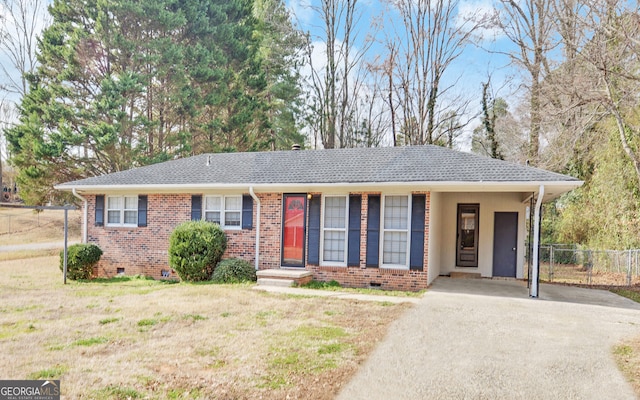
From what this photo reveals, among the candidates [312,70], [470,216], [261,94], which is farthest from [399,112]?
[470,216]

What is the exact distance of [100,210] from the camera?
1207 centimetres

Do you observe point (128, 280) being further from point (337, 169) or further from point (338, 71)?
point (338, 71)

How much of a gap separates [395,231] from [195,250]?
17.1ft

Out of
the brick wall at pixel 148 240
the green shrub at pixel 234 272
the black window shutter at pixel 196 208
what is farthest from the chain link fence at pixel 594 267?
the brick wall at pixel 148 240

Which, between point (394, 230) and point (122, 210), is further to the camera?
point (122, 210)

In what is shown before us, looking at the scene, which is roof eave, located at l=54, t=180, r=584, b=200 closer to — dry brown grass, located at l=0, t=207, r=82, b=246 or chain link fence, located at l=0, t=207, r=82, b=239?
dry brown grass, located at l=0, t=207, r=82, b=246

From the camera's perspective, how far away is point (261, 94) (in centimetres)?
2553

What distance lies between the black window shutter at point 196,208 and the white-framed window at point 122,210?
202 centimetres

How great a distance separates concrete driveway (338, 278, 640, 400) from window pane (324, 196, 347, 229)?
9.58ft

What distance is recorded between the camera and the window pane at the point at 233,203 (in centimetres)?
1102

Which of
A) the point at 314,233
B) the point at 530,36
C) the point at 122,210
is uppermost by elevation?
the point at 530,36

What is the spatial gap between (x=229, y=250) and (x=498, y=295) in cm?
701

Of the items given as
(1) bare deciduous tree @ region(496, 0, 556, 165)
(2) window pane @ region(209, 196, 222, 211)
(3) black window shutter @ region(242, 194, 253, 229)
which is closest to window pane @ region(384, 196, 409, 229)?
(3) black window shutter @ region(242, 194, 253, 229)

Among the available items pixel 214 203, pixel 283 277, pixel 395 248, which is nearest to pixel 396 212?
pixel 395 248
